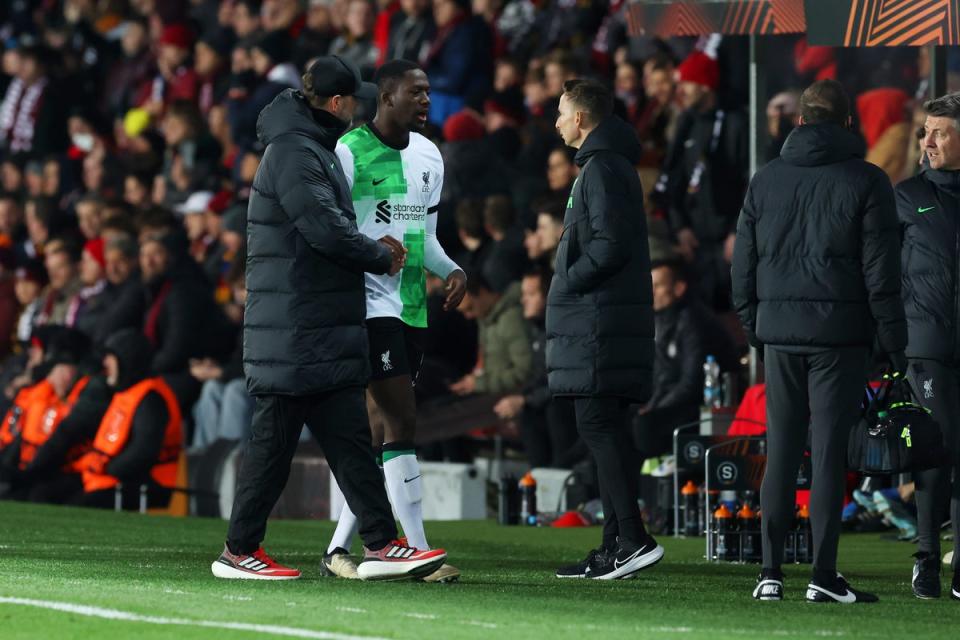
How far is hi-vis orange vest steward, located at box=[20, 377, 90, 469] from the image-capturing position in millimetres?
16641

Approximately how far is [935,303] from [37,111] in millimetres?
17278

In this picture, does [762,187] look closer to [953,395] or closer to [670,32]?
[953,395]

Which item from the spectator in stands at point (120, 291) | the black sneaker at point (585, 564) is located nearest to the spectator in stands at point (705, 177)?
the spectator in stands at point (120, 291)

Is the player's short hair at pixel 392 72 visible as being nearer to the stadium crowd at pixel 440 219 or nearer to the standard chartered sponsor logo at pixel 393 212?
the standard chartered sponsor logo at pixel 393 212

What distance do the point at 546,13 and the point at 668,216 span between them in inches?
162

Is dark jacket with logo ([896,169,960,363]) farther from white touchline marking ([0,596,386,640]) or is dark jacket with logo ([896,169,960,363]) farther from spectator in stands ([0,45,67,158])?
spectator in stands ([0,45,67,158])

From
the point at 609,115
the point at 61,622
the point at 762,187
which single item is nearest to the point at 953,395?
the point at 762,187

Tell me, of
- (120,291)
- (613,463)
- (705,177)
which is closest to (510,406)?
(705,177)

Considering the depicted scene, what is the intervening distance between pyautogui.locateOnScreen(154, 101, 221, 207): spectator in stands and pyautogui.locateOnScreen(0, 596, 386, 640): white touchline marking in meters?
13.8

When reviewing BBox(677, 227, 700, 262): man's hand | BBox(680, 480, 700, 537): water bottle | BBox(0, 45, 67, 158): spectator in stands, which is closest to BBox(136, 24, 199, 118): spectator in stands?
BBox(0, 45, 67, 158): spectator in stands

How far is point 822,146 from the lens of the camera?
8.32 metres

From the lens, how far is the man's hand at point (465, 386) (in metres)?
15.5

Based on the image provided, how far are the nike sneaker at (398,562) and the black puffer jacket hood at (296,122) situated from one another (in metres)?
1.62

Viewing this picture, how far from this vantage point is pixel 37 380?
17391 millimetres
